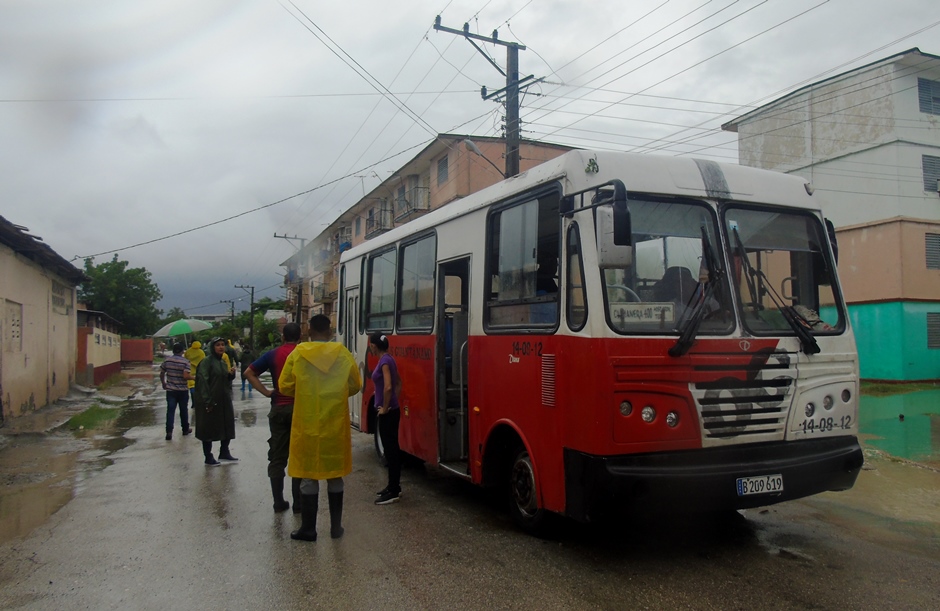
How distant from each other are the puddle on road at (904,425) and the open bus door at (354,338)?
7.43 meters

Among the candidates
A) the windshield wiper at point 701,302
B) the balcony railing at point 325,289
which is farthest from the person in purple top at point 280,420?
the balcony railing at point 325,289

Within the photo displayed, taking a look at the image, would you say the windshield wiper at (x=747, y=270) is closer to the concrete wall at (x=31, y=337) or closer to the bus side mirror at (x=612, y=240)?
the bus side mirror at (x=612, y=240)

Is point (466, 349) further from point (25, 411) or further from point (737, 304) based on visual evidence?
point (25, 411)

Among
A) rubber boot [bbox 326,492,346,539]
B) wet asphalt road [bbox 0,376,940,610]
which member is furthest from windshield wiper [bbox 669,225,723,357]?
rubber boot [bbox 326,492,346,539]

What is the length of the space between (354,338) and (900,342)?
1669cm

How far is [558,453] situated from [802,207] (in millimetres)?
2840

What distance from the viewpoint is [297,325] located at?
6.64 m

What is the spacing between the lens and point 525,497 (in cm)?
579

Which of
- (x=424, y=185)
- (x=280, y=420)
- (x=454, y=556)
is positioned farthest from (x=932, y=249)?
(x=424, y=185)

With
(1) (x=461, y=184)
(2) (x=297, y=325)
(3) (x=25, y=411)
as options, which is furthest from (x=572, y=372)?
(1) (x=461, y=184)

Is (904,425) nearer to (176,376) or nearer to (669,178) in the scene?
(669,178)

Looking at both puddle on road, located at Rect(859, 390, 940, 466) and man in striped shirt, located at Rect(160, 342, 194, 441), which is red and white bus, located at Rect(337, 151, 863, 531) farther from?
Result: man in striped shirt, located at Rect(160, 342, 194, 441)

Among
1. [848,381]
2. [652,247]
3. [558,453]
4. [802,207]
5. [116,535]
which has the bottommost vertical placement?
[116,535]

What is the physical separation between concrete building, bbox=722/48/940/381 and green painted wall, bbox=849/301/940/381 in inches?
1.1
